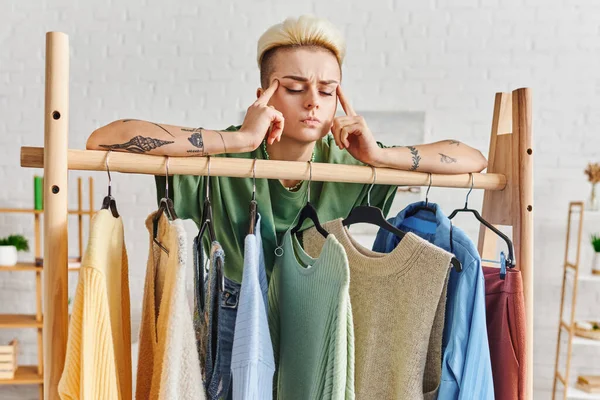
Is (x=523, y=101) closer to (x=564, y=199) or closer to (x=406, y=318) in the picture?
(x=406, y=318)

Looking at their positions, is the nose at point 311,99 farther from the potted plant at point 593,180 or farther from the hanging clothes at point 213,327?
the potted plant at point 593,180

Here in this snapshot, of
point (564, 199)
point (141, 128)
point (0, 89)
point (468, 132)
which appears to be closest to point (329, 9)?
point (468, 132)

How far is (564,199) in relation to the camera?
11.1ft

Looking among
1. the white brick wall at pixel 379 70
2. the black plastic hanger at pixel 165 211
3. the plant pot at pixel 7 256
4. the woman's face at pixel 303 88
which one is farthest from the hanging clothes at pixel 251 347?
the plant pot at pixel 7 256

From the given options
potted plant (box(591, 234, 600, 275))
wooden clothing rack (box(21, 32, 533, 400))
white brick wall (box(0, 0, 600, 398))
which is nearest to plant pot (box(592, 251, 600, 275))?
potted plant (box(591, 234, 600, 275))

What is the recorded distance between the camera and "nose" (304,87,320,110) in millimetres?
1296

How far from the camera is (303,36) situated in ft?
4.28

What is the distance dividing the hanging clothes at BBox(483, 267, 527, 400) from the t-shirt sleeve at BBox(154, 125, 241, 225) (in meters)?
0.72

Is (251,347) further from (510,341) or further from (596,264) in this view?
(596,264)

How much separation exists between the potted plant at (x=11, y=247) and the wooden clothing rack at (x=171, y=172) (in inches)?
97.5

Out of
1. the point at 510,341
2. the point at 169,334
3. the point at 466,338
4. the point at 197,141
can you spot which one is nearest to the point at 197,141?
the point at 197,141

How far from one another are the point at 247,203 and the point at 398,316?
18.8 inches

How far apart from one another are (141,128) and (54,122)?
0.52 ft

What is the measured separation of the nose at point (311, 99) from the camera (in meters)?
1.30
